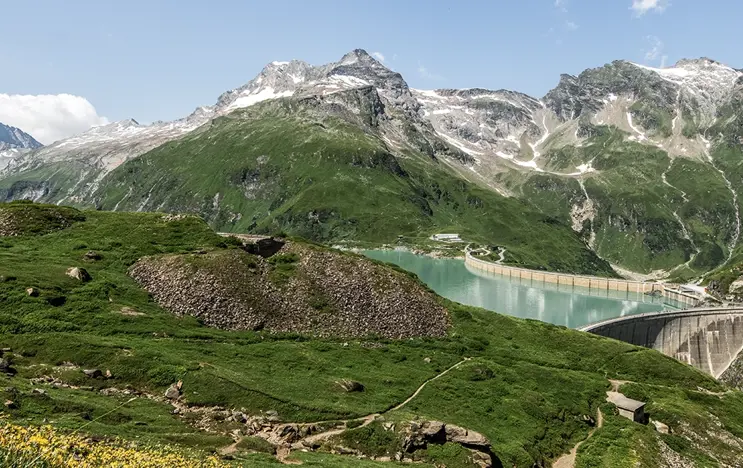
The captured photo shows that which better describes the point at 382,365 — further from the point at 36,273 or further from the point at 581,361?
the point at 36,273

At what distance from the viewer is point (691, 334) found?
445ft

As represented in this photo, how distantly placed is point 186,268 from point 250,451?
4229 cm

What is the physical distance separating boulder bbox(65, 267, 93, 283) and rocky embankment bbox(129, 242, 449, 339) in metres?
7.12

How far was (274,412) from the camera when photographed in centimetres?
4606

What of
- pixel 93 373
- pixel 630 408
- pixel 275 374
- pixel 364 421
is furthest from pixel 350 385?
pixel 630 408

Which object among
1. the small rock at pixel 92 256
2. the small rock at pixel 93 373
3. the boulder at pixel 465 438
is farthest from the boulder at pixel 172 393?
the small rock at pixel 92 256

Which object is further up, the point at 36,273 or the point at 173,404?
the point at 36,273

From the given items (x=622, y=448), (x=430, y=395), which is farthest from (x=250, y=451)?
(x=622, y=448)

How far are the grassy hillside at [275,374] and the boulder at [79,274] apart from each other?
3.11ft

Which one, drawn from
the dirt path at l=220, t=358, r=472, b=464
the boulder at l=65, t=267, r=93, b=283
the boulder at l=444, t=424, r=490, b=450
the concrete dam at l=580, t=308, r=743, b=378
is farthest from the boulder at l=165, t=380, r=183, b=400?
the concrete dam at l=580, t=308, r=743, b=378

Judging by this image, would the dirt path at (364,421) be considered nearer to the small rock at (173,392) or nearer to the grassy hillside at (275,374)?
the grassy hillside at (275,374)

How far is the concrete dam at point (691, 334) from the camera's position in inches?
5202

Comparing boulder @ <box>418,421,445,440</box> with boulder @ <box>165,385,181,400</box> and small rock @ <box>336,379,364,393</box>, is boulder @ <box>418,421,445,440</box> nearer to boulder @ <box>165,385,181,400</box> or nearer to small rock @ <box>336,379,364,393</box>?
small rock @ <box>336,379,364,393</box>

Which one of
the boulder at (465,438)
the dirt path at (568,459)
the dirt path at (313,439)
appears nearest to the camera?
the dirt path at (313,439)
